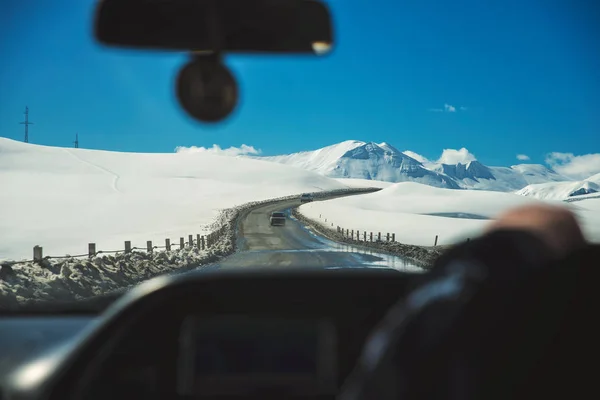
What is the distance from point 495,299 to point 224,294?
6.37ft

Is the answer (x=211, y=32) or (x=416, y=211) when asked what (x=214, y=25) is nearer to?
(x=211, y=32)

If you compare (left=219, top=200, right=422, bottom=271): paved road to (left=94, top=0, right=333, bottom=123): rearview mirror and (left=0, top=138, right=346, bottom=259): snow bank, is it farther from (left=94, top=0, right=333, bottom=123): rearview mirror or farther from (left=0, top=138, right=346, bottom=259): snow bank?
(left=94, top=0, right=333, bottom=123): rearview mirror

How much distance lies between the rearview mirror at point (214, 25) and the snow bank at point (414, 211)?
149ft

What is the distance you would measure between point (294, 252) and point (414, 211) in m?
66.3

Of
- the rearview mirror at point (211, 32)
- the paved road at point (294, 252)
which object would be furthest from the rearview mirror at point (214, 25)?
the paved road at point (294, 252)

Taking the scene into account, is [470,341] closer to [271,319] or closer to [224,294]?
[224,294]

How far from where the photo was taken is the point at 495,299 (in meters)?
1.10

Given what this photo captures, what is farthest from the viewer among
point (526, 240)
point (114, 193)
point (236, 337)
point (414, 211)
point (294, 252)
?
point (114, 193)

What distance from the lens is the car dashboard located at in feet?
7.77

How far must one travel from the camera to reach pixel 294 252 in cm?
3669

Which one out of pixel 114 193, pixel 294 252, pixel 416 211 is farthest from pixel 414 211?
pixel 294 252

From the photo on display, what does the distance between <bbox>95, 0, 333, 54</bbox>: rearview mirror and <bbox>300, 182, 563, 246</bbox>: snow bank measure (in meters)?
45.3

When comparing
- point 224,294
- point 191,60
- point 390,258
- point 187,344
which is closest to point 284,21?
point 191,60

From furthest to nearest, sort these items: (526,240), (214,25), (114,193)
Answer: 1. (114,193)
2. (214,25)
3. (526,240)
